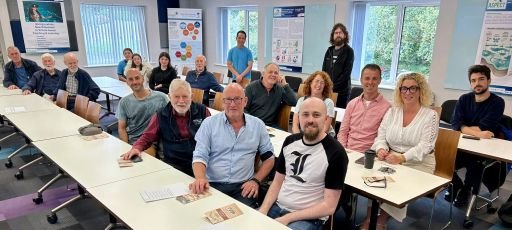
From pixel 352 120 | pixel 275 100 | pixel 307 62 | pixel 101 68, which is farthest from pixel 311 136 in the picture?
pixel 101 68

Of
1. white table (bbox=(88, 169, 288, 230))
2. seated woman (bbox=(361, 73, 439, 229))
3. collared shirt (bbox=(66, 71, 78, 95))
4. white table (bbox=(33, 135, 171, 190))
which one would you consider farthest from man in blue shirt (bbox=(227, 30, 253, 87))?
white table (bbox=(88, 169, 288, 230))

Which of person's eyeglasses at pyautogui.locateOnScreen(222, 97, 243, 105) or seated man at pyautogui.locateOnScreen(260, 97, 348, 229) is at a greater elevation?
person's eyeglasses at pyautogui.locateOnScreen(222, 97, 243, 105)

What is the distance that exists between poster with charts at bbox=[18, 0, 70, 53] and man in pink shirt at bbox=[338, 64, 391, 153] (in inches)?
271

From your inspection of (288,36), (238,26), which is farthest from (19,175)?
(238,26)

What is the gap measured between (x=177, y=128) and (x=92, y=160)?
63 cm

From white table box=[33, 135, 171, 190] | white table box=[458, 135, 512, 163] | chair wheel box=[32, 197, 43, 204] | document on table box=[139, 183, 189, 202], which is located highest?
document on table box=[139, 183, 189, 202]

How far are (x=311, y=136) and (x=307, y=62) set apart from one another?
4825mm

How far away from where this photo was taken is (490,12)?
4312 mm

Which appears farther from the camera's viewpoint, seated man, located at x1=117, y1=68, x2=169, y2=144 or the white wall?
the white wall

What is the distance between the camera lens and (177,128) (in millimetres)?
2611

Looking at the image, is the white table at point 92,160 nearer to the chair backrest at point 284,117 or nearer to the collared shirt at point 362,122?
the collared shirt at point 362,122

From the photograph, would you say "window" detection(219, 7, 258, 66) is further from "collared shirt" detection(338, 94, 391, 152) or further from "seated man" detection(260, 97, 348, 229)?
"seated man" detection(260, 97, 348, 229)

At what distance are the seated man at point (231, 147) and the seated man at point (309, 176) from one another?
0.27 m

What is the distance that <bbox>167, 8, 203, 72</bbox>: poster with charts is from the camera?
326 inches
